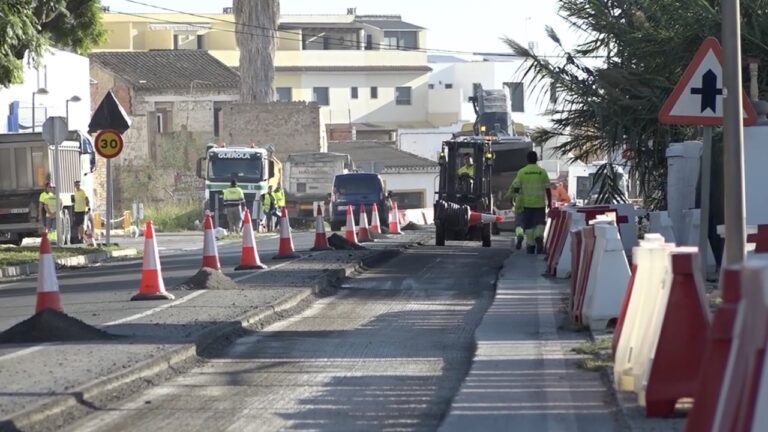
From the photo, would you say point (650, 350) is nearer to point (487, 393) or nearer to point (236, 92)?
point (487, 393)

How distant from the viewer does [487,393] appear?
8.68 m

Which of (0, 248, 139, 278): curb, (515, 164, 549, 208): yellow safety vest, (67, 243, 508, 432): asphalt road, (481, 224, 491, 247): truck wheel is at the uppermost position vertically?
(515, 164, 549, 208): yellow safety vest

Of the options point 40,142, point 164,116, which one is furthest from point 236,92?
point 40,142

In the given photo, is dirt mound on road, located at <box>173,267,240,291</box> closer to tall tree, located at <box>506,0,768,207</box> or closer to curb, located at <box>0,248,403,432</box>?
curb, located at <box>0,248,403,432</box>

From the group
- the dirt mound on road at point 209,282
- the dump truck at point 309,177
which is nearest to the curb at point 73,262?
the dirt mound on road at point 209,282

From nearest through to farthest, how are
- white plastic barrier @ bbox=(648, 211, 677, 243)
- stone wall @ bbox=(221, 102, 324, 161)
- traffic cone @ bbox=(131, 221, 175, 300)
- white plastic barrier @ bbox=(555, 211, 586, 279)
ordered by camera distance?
traffic cone @ bbox=(131, 221, 175, 300) → white plastic barrier @ bbox=(648, 211, 677, 243) → white plastic barrier @ bbox=(555, 211, 586, 279) → stone wall @ bbox=(221, 102, 324, 161)

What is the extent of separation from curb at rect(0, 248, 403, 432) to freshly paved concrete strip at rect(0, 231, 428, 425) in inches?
1.0

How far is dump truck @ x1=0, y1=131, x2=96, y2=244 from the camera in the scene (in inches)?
1348

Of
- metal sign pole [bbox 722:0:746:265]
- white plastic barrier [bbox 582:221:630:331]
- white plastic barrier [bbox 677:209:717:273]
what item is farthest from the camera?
white plastic barrier [bbox 677:209:717:273]

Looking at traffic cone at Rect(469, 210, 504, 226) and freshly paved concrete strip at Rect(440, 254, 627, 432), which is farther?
traffic cone at Rect(469, 210, 504, 226)

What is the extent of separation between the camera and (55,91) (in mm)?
47812

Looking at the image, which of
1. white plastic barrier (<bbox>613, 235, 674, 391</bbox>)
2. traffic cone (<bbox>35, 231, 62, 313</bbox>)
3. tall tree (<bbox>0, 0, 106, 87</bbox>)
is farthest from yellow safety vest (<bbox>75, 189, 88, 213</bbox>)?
white plastic barrier (<bbox>613, 235, 674, 391</bbox>)

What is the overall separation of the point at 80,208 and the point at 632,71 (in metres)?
18.2

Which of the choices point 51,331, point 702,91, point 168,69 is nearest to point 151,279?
point 51,331
